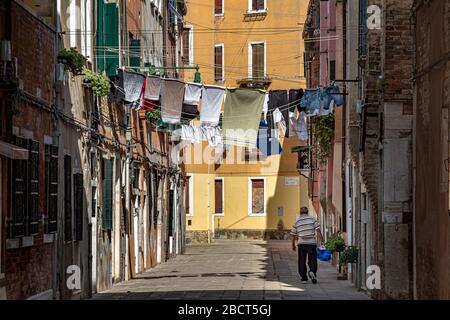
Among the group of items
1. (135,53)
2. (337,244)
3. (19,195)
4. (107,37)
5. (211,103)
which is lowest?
(337,244)

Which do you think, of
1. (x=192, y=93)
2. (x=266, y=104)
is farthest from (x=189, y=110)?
(x=266, y=104)

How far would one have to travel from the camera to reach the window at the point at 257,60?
63.6 m

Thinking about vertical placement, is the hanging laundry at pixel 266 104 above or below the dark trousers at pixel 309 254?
above

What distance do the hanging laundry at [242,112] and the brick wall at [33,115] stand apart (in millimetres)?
11716

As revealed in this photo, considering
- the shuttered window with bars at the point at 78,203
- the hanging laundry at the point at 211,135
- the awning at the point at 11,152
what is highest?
the hanging laundry at the point at 211,135

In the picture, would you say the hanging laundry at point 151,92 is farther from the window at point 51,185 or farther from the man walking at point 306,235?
the window at point 51,185

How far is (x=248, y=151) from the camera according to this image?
210 feet

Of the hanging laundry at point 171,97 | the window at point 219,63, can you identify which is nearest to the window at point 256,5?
the window at point 219,63

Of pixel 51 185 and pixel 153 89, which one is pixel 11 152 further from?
pixel 153 89

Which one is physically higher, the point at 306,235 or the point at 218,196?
the point at 218,196

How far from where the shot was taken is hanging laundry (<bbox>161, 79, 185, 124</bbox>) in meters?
31.2

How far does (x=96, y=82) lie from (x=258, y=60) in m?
38.9

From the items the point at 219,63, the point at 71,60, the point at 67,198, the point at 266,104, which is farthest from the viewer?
the point at 219,63
